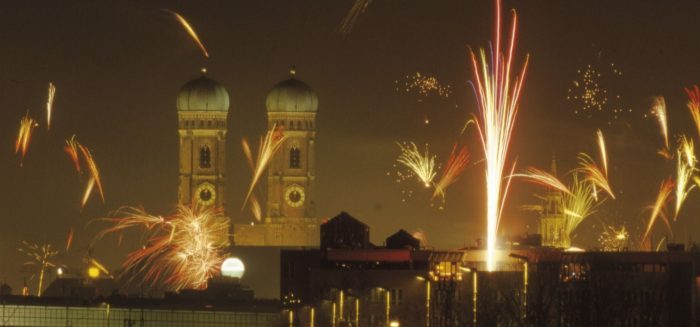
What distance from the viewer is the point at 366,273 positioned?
308ft

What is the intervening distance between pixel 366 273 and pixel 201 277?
20.6 metres

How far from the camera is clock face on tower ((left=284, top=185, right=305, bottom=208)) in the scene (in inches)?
5054

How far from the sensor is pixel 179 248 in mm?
Answer: 119312

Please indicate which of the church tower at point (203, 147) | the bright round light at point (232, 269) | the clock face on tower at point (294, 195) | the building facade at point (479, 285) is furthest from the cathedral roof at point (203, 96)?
the building facade at point (479, 285)

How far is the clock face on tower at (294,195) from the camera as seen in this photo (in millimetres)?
128375

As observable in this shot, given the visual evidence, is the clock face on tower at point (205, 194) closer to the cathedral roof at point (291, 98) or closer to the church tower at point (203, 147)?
the church tower at point (203, 147)

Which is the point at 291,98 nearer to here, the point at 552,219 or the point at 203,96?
the point at 203,96

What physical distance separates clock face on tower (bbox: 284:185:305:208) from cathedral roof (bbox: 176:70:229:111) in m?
4.80

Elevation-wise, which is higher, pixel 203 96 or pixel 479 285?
pixel 203 96

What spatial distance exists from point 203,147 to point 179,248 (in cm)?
1086

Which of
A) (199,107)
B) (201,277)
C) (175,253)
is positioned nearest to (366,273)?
(201,277)

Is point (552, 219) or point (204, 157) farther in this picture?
point (204, 157)

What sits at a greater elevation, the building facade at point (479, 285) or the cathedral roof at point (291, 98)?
the cathedral roof at point (291, 98)

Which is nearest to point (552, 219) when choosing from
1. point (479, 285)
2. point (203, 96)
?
point (203, 96)
